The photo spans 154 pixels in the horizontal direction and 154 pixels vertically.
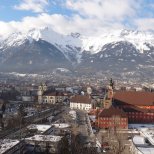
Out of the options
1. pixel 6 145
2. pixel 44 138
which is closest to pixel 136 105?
pixel 44 138

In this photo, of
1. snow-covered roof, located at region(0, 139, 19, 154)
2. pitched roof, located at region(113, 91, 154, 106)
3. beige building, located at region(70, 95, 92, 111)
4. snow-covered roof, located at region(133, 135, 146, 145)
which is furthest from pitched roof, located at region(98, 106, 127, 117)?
beige building, located at region(70, 95, 92, 111)

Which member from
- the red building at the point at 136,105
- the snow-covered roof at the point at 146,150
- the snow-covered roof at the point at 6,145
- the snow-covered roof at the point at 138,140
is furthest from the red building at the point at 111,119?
the snow-covered roof at the point at 6,145

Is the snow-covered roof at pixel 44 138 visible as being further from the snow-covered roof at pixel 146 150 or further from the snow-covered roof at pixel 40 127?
the snow-covered roof at pixel 146 150

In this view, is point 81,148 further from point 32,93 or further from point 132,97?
point 32,93

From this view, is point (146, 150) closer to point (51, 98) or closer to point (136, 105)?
point (136, 105)

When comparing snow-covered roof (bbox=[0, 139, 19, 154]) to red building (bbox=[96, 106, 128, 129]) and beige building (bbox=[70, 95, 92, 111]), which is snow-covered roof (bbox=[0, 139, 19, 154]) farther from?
beige building (bbox=[70, 95, 92, 111])

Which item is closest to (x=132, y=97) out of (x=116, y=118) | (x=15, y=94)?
(x=116, y=118)
